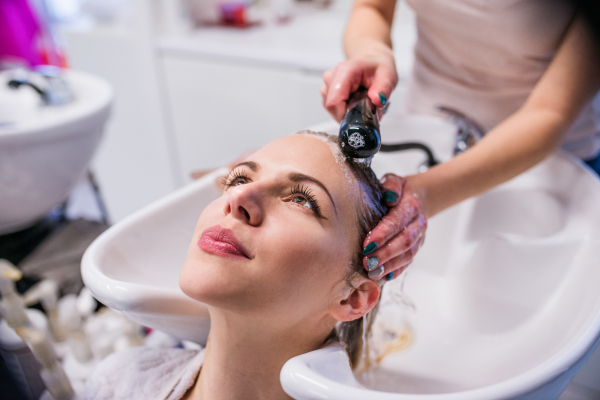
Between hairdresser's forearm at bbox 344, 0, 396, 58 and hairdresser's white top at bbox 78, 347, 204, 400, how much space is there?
674mm

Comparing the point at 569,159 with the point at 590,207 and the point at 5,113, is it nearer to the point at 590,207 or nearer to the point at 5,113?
the point at 590,207

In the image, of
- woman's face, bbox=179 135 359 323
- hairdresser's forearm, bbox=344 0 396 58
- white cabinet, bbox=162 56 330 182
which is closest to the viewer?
woman's face, bbox=179 135 359 323

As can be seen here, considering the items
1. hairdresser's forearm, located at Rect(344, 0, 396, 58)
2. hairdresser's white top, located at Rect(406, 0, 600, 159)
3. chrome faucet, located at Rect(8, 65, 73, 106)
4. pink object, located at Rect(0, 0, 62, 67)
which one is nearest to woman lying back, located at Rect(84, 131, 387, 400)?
hairdresser's forearm, located at Rect(344, 0, 396, 58)

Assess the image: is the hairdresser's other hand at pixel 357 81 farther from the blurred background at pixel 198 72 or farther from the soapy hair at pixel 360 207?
the blurred background at pixel 198 72

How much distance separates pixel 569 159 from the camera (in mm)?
965

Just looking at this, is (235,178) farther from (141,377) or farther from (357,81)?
(141,377)

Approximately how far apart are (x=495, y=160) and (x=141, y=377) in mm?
742

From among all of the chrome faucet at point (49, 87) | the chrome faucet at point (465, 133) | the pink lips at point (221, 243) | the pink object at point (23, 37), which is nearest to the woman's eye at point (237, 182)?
the pink lips at point (221, 243)

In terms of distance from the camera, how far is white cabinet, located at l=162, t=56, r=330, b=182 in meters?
1.53

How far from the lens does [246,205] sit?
1.92ft

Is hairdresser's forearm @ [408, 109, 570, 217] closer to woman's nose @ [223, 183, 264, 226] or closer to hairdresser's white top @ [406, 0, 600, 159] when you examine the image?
hairdresser's white top @ [406, 0, 600, 159]

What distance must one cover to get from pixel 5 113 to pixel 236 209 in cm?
113

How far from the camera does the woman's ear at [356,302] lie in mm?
669

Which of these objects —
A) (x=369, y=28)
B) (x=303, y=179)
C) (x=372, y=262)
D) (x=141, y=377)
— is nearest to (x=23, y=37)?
(x=369, y=28)
